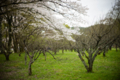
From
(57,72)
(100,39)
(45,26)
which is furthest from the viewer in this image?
(57,72)

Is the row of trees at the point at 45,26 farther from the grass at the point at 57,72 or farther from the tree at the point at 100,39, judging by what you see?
the grass at the point at 57,72

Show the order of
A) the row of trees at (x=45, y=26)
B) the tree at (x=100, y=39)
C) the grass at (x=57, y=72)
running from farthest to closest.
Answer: the tree at (x=100, y=39), the grass at (x=57, y=72), the row of trees at (x=45, y=26)

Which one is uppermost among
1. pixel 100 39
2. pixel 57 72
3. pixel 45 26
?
pixel 45 26

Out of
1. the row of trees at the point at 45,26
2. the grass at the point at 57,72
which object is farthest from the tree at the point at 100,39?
the grass at the point at 57,72

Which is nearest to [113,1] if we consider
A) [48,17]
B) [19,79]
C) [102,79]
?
[48,17]

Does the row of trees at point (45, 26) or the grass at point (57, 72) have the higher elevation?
the row of trees at point (45, 26)

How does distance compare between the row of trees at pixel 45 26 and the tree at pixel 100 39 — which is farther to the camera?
the tree at pixel 100 39

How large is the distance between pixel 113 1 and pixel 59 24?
5.77 m

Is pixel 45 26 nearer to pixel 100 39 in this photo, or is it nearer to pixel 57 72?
pixel 57 72

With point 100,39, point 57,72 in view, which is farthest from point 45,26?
point 100,39

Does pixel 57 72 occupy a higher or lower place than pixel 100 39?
lower

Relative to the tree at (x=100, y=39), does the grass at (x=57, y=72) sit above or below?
below

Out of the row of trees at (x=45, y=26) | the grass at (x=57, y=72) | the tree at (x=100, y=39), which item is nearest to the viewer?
the row of trees at (x=45, y=26)

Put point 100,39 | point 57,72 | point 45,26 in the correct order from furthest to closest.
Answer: point 57,72 < point 100,39 < point 45,26
